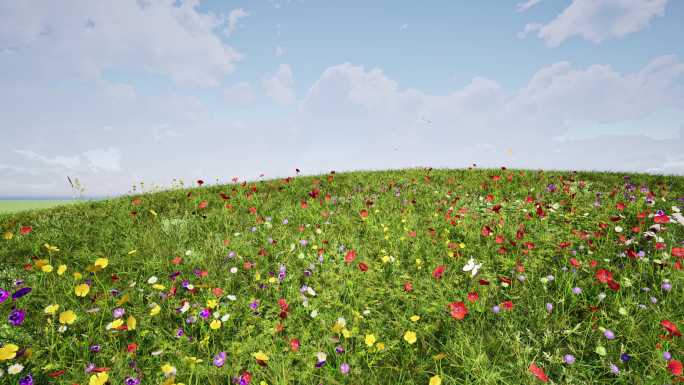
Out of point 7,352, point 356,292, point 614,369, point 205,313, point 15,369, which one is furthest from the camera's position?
point 356,292

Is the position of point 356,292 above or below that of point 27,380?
above

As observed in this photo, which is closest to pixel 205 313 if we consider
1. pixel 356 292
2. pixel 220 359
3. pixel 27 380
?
pixel 220 359

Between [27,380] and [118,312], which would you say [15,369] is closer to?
[27,380]

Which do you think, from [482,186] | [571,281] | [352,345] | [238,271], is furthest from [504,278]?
[482,186]

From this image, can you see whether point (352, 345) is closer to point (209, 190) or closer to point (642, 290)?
point (642, 290)

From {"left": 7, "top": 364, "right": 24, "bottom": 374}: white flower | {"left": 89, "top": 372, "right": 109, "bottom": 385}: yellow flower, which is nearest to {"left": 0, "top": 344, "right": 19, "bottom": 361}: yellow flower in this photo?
{"left": 7, "top": 364, "right": 24, "bottom": 374}: white flower

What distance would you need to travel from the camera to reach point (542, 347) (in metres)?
2.86

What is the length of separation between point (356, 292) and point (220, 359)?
1418 millimetres

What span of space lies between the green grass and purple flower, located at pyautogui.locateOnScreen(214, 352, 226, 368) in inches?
2.6

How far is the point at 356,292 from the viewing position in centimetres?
369

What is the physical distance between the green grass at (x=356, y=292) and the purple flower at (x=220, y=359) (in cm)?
7

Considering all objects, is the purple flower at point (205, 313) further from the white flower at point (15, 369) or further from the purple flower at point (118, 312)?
the white flower at point (15, 369)

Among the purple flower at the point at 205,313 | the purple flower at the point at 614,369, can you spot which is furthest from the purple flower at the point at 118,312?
the purple flower at the point at 614,369

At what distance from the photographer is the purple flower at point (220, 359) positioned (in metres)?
2.73
